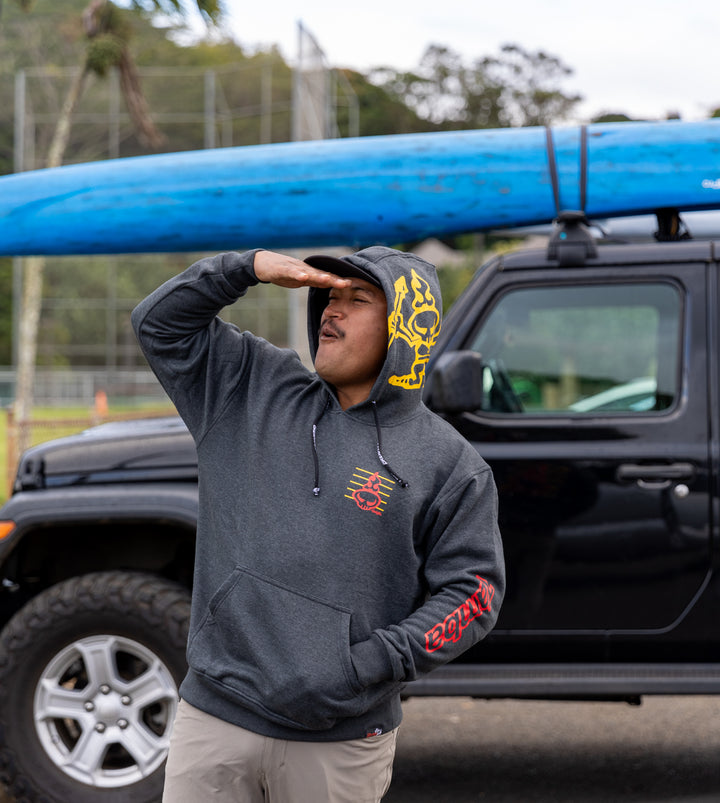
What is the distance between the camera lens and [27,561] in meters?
4.34

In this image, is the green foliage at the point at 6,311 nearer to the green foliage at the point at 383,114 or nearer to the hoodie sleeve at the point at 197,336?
the green foliage at the point at 383,114

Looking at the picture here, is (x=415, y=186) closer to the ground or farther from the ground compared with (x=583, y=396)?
farther from the ground

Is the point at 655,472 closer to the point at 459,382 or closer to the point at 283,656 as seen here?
the point at 459,382

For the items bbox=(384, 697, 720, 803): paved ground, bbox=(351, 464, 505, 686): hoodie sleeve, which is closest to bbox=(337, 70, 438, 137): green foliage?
bbox=(384, 697, 720, 803): paved ground

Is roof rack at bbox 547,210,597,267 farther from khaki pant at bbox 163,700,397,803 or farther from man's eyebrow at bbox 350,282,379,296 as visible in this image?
khaki pant at bbox 163,700,397,803

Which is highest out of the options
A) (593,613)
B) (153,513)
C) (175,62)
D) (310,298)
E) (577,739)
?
(175,62)

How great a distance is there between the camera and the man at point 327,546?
227 centimetres

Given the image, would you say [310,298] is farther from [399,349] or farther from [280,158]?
[280,158]

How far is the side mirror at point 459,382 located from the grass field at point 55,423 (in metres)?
2.96

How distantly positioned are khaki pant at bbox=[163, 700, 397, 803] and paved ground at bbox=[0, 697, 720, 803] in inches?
88.9

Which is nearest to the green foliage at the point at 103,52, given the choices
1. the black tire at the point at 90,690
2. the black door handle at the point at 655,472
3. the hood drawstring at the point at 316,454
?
the black tire at the point at 90,690

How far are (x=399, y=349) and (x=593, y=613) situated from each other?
1.91 metres

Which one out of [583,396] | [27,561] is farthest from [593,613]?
[27,561]

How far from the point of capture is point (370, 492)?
232 centimetres
